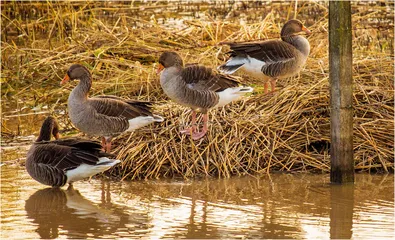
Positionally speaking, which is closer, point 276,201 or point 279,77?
point 276,201

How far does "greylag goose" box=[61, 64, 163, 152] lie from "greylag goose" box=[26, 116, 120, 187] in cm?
60

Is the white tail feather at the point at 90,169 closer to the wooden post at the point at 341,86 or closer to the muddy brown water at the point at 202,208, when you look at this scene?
the muddy brown water at the point at 202,208

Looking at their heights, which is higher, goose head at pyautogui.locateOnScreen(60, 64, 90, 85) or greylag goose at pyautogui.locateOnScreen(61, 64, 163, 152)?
goose head at pyautogui.locateOnScreen(60, 64, 90, 85)

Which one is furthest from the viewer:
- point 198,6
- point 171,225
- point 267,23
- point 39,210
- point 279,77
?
point 198,6

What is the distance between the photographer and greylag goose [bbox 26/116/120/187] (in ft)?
28.3

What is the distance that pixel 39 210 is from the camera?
26.5ft

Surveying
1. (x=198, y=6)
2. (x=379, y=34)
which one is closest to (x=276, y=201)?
(x=379, y=34)

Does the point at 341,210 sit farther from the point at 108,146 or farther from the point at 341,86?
the point at 108,146

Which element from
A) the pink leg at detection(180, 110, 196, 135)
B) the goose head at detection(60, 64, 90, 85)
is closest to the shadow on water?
the pink leg at detection(180, 110, 196, 135)

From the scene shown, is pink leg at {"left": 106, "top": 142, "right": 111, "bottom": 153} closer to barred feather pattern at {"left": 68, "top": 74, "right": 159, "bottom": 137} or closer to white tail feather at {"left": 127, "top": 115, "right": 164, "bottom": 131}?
barred feather pattern at {"left": 68, "top": 74, "right": 159, "bottom": 137}

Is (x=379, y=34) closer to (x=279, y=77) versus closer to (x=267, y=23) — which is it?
(x=267, y=23)

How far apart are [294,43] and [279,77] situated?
644 millimetres

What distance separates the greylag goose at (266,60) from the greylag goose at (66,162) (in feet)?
8.55

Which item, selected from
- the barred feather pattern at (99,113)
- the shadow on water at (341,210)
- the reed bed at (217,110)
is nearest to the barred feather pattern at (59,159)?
the barred feather pattern at (99,113)
